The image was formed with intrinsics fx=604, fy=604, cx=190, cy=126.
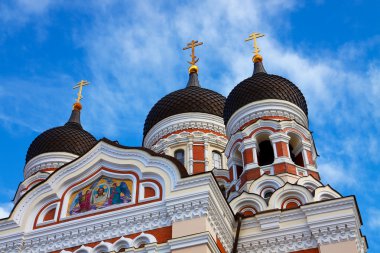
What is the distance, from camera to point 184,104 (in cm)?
2066

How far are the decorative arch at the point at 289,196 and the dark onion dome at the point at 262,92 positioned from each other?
363 centimetres

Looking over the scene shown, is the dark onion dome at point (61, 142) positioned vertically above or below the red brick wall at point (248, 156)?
above

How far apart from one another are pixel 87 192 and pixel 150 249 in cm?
246

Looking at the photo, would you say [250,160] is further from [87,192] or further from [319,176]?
[87,192]

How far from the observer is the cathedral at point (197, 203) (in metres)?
11.5

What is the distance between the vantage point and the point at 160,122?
20.5 meters

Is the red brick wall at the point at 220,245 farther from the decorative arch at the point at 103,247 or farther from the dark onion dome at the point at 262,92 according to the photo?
the dark onion dome at the point at 262,92

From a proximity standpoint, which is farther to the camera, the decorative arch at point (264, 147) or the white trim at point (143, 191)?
the decorative arch at point (264, 147)

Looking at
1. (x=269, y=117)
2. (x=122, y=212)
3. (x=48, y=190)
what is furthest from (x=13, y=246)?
(x=269, y=117)

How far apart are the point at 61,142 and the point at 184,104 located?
431 centimetres

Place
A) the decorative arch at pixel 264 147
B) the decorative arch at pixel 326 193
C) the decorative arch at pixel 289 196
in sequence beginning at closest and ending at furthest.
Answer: the decorative arch at pixel 289 196 < the decorative arch at pixel 326 193 < the decorative arch at pixel 264 147

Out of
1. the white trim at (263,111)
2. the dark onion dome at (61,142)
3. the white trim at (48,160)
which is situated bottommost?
the white trim at (263,111)

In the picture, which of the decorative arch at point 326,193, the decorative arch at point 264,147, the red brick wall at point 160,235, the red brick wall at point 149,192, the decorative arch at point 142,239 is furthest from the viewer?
the decorative arch at point 264,147

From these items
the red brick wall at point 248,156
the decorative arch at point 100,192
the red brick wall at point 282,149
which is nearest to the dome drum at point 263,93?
the red brick wall at point 282,149
